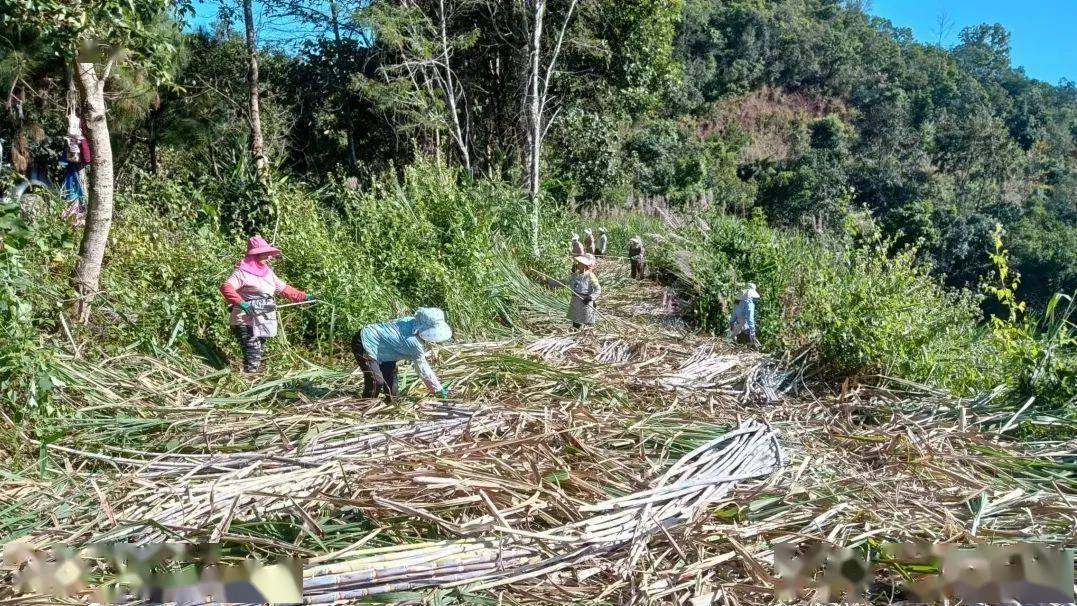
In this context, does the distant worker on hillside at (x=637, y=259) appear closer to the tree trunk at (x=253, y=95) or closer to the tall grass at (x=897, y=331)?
the tall grass at (x=897, y=331)

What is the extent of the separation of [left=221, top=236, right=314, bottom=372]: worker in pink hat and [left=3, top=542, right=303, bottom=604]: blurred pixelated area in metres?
2.28

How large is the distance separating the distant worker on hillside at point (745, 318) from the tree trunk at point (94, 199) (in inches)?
209

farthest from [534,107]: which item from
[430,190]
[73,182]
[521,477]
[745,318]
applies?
[521,477]

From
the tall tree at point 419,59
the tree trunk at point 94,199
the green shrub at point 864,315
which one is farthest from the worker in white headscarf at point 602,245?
the tree trunk at point 94,199

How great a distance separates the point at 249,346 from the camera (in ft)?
16.1

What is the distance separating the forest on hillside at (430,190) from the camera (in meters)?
4.98

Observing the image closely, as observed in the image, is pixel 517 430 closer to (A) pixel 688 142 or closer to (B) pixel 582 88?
(B) pixel 582 88

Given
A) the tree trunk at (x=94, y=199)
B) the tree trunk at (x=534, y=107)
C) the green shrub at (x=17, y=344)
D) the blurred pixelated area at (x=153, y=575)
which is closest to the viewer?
the blurred pixelated area at (x=153, y=575)

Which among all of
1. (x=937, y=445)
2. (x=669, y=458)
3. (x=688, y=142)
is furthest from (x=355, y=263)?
(x=688, y=142)

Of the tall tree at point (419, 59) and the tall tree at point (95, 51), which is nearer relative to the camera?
the tall tree at point (95, 51)

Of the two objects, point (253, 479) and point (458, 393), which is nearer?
point (253, 479)

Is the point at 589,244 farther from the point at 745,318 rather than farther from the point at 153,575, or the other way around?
the point at 153,575

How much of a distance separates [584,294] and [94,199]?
3.94 meters

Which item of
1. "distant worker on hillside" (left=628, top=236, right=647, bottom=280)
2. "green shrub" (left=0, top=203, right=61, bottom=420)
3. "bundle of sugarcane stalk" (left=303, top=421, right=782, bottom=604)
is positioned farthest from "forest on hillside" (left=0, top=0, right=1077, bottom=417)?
"bundle of sugarcane stalk" (left=303, top=421, right=782, bottom=604)
